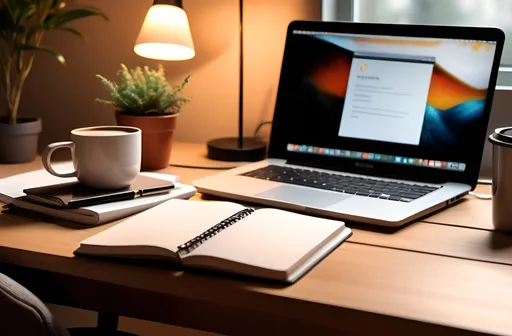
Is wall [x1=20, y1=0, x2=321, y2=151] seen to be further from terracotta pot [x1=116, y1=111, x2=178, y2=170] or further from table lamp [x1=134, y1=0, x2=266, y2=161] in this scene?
terracotta pot [x1=116, y1=111, x2=178, y2=170]

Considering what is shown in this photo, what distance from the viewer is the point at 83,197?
101 cm

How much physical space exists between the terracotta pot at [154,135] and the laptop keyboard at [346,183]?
7.9 inches

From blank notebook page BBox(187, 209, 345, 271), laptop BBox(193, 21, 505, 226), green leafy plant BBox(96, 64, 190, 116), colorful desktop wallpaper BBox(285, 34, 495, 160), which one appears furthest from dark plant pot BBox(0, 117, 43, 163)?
blank notebook page BBox(187, 209, 345, 271)

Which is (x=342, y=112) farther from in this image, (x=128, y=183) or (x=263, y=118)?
(x=128, y=183)

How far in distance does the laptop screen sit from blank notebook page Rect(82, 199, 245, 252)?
358 mm

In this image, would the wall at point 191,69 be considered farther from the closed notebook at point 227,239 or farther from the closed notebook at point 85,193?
the closed notebook at point 227,239

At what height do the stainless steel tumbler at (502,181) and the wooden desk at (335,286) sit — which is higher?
the stainless steel tumbler at (502,181)

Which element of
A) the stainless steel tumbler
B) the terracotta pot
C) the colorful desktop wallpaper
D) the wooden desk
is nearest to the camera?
the wooden desk

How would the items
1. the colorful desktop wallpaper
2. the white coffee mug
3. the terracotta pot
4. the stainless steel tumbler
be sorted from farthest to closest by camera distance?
the terracotta pot, the colorful desktop wallpaper, the white coffee mug, the stainless steel tumbler

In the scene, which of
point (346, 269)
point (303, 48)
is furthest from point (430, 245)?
point (303, 48)

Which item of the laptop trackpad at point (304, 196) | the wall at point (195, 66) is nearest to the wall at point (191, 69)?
the wall at point (195, 66)

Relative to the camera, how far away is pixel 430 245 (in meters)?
0.89

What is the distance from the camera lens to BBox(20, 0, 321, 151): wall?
1.49 metres

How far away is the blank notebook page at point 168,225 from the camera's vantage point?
0.84 m
